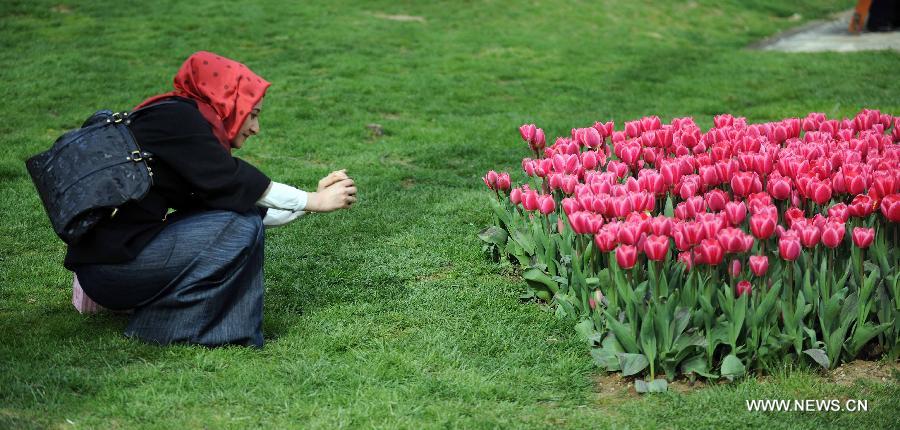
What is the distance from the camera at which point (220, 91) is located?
4.89 m

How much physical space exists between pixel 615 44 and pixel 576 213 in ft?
43.7

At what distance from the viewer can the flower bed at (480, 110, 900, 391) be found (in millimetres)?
4488

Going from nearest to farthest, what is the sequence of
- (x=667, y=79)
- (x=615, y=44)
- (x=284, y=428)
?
(x=284, y=428)
(x=667, y=79)
(x=615, y=44)

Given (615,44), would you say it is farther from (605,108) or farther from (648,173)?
(648,173)

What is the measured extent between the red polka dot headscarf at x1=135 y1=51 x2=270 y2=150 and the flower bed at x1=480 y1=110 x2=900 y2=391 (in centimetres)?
167

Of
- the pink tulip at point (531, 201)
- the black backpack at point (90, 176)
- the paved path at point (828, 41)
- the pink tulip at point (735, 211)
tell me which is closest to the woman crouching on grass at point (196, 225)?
the black backpack at point (90, 176)

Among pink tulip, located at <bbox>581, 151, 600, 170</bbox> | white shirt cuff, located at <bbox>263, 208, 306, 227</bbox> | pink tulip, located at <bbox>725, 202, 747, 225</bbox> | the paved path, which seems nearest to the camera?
pink tulip, located at <bbox>725, 202, 747, 225</bbox>

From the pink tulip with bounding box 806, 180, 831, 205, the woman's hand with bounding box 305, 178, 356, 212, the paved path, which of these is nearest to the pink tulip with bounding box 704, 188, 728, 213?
the pink tulip with bounding box 806, 180, 831, 205

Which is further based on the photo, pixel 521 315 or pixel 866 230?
pixel 521 315

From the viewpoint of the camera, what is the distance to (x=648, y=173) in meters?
5.16

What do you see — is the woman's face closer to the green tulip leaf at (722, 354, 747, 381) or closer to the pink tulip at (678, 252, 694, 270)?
the pink tulip at (678, 252, 694, 270)

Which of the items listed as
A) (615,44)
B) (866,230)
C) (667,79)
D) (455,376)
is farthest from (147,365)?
(615,44)

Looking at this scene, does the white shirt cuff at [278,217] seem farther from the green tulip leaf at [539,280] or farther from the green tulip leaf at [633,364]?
the green tulip leaf at [633,364]

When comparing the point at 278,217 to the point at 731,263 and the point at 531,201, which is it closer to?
the point at 531,201
